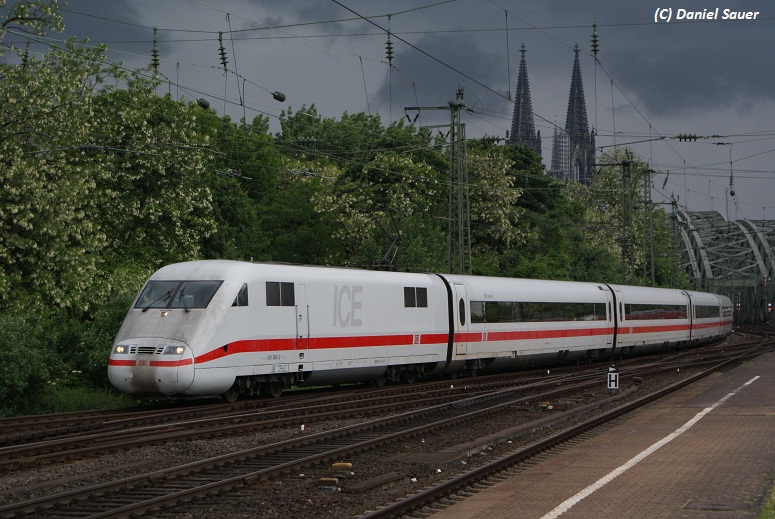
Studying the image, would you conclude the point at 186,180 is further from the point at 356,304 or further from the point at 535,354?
the point at 356,304

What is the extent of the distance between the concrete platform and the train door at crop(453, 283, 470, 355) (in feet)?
33.4

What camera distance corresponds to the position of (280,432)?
18.6 meters

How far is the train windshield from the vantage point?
73.4ft

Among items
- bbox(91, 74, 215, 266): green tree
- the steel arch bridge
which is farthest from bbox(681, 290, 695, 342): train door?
the steel arch bridge

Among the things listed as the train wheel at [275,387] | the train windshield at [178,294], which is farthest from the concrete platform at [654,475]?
the train windshield at [178,294]

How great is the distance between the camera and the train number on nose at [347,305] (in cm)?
2609

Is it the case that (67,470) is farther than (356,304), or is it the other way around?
(356,304)

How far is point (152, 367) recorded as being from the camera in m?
21.2

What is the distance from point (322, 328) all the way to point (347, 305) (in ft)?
4.32

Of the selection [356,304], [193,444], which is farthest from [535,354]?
[193,444]

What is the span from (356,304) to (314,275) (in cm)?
183

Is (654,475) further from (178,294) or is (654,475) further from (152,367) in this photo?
(178,294)

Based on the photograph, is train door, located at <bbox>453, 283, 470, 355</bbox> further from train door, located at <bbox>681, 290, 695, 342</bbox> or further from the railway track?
train door, located at <bbox>681, 290, 695, 342</bbox>

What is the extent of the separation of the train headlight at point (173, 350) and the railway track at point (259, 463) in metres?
1.82
